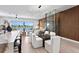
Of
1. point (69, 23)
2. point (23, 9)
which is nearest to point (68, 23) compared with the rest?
point (69, 23)

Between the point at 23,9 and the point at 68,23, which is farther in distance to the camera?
the point at 23,9

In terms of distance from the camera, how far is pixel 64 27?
4441mm

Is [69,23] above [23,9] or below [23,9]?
below

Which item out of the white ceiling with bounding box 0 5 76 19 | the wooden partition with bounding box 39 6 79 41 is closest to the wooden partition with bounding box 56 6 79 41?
the wooden partition with bounding box 39 6 79 41

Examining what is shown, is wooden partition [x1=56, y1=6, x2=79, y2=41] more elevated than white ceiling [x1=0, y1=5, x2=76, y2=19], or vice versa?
white ceiling [x1=0, y1=5, x2=76, y2=19]

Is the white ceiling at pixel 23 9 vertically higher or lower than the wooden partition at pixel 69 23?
higher

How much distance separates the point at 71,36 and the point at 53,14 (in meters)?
1.94

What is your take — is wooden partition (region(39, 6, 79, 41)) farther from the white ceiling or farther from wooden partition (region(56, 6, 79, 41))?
the white ceiling

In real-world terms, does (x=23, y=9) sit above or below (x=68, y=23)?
above

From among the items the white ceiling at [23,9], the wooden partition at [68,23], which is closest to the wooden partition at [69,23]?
the wooden partition at [68,23]

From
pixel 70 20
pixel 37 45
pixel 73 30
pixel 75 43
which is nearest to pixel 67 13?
pixel 70 20

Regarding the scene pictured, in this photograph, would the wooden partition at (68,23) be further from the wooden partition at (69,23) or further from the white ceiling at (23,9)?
the white ceiling at (23,9)

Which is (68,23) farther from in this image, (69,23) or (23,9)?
(23,9)
